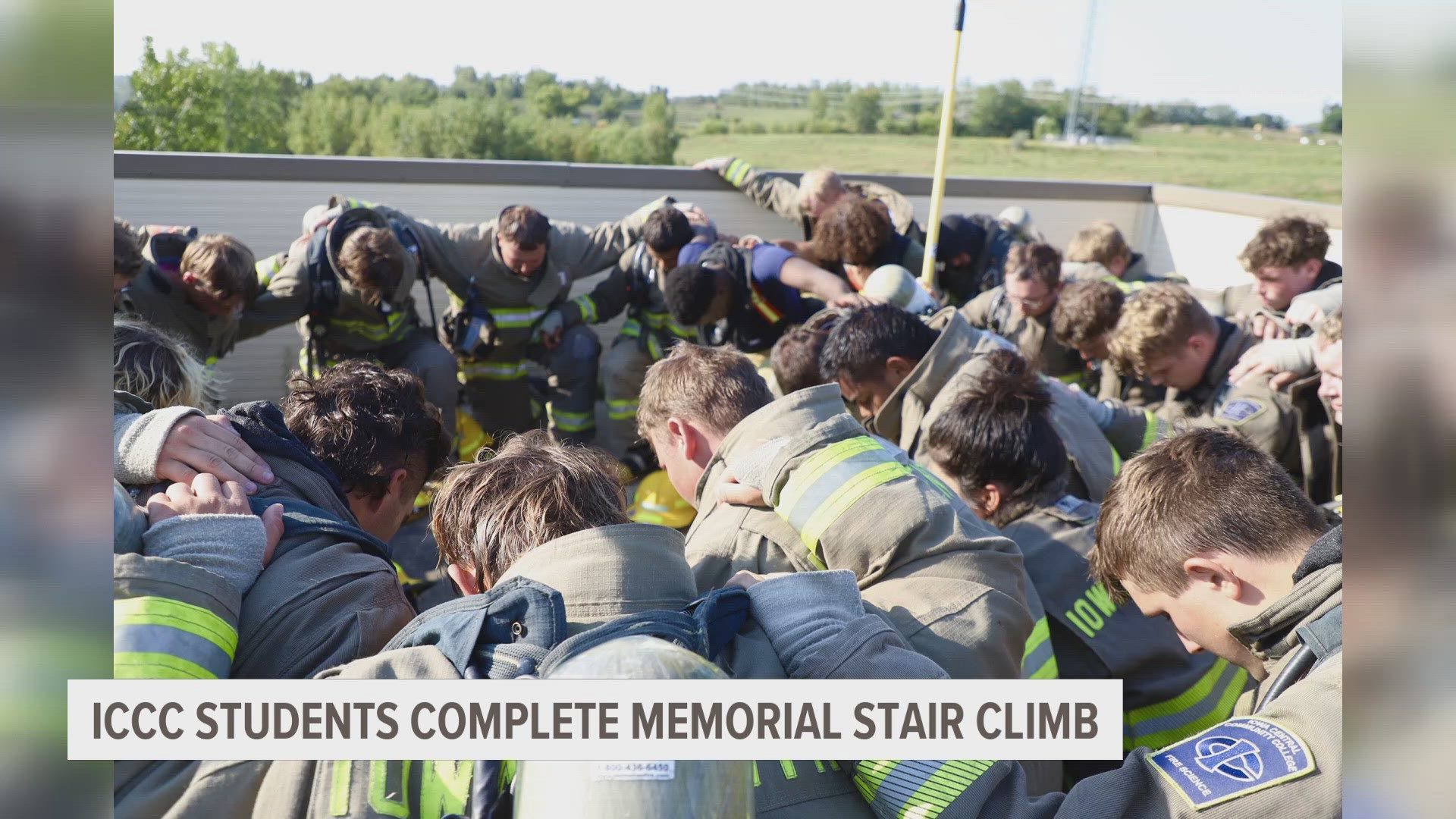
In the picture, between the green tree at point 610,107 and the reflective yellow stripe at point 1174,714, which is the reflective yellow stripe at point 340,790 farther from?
the green tree at point 610,107

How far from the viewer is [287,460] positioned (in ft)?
7.16

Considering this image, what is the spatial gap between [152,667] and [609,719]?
762 millimetres

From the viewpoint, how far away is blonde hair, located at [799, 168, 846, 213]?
6.00 m

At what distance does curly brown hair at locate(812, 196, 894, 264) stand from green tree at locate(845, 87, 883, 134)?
85.9 ft

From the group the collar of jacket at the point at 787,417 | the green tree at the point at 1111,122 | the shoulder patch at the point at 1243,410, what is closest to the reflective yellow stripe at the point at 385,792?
the collar of jacket at the point at 787,417

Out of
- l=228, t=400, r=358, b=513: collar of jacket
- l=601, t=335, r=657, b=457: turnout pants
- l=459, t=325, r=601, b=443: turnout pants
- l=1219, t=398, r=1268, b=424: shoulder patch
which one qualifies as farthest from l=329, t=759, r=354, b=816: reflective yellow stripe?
l=459, t=325, r=601, b=443: turnout pants

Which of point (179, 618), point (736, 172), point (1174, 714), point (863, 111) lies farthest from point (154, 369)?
point (863, 111)

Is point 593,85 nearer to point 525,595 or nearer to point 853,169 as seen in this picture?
point 853,169

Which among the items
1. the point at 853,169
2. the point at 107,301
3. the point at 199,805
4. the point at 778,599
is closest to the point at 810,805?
the point at 778,599

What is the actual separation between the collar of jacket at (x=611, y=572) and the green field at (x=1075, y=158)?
19399 mm

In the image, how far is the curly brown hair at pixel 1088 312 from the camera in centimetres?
442

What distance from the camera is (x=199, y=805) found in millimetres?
1282

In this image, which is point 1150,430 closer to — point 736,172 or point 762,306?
point 762,306

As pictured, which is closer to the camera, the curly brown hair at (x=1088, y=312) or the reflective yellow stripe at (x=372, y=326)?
the curly brown hair at (x=1088, y=312)
